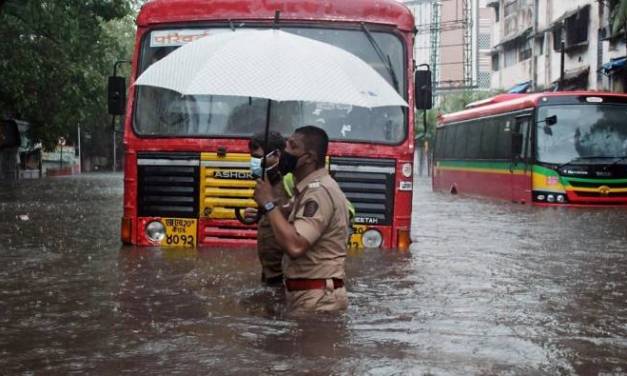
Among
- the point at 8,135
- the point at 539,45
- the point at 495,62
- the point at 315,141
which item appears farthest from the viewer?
the point at 495,62

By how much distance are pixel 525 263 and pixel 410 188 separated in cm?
170

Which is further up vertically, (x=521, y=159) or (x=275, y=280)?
(x=521, y=159)

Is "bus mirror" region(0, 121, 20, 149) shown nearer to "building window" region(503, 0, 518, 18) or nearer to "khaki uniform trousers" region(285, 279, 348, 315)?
"khaki uniform trousers" region(285, 279, 348, 315)

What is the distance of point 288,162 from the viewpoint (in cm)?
657

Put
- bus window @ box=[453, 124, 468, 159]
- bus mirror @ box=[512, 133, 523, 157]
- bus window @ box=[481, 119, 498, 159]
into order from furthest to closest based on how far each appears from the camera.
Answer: bus window @ box=[453, 124, 468, 159] → bus window @ box=[481, 119, 498, 159] → bus mirror @ box=[512, 133, 523, 157]

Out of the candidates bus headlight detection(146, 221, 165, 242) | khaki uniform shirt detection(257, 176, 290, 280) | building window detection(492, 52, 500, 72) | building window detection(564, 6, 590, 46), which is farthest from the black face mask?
building window detection(492, 52, 500, 72)

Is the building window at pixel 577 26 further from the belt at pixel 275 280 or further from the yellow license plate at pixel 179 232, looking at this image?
the belt at pixel 275 280

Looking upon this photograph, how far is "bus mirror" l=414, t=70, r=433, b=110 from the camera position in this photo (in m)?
10.8

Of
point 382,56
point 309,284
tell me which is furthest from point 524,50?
point 309,284

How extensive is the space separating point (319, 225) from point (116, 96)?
5489mm

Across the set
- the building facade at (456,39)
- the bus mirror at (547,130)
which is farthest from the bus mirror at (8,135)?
the building facade at (456,39)

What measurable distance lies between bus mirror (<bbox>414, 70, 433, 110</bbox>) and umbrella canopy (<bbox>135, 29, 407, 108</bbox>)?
336cm

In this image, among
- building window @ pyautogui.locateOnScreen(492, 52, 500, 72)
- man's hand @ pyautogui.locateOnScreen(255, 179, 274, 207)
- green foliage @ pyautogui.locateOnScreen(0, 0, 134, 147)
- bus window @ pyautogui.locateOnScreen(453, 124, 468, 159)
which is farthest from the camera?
building window @ pyautogui.locateOnScreen(492, 52, 500, 72)

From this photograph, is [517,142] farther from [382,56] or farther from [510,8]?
[510,8]
